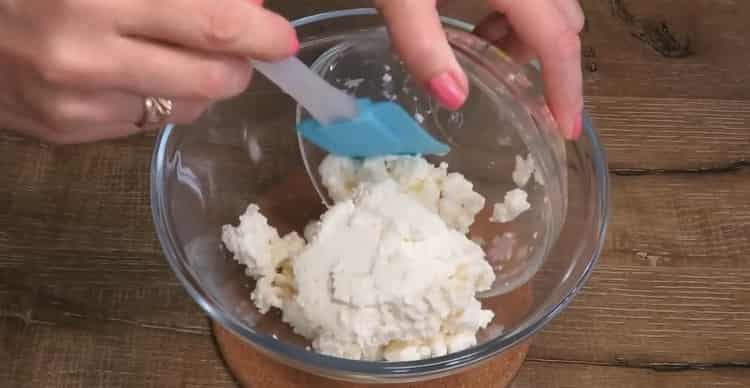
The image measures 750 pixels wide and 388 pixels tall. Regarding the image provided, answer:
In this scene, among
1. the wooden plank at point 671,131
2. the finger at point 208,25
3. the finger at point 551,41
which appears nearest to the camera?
the finger at point 208,25

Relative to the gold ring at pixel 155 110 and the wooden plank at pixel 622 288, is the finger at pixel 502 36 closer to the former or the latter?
the wooden plank at pixel 622 288

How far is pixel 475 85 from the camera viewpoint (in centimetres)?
81

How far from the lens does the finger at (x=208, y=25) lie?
0.48 m

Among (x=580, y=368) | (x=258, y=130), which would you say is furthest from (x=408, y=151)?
(x=580, y=368)

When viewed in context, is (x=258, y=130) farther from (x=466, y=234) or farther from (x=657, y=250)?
(x=657, y=250)

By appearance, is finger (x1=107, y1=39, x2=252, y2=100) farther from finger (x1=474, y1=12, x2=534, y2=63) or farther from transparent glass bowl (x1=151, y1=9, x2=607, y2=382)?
finger (x1=474, y1=12, x2=534, y2=63)

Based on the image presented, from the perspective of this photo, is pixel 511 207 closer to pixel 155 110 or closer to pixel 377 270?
pixel 377 270

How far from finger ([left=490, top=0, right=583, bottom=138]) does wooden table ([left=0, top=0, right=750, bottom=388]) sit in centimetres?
26

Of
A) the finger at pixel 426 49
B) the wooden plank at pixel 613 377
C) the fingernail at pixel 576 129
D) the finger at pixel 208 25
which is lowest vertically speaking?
the wooden plank at pixel 613 377

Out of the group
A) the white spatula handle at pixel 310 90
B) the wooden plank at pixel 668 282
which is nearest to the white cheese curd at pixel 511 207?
the wooden plank at pixel 668 282

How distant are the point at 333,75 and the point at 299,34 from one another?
67 mm

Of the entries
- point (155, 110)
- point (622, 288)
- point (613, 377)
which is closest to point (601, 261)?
point (622, 288)

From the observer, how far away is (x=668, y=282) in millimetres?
868

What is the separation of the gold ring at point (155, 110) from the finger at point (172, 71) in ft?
0.17
